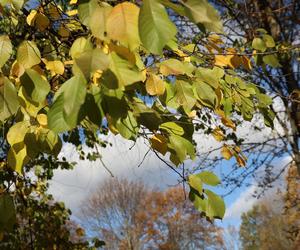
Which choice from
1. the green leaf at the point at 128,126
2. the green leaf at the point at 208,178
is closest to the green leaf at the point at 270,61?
the green leaf at the point at 208,178

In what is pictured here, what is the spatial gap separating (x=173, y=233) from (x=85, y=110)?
4455 cm

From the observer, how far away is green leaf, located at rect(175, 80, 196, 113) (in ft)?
5.49

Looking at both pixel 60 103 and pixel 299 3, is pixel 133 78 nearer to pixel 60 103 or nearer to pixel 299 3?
pixel 60 103

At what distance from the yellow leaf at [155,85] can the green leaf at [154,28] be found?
57 centimetres

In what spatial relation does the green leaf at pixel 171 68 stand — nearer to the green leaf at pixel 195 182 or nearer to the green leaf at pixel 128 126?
the green leaf at pixel 128 126

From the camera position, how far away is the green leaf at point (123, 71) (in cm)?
108

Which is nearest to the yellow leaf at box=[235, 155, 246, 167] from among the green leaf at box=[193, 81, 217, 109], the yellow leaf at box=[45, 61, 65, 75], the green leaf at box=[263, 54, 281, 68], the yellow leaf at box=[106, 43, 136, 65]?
the green leaf at box=[263, 54, 281, 68]

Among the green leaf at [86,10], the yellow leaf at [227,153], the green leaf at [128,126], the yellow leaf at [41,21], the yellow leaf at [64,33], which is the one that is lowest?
the green leaf at [128,126]

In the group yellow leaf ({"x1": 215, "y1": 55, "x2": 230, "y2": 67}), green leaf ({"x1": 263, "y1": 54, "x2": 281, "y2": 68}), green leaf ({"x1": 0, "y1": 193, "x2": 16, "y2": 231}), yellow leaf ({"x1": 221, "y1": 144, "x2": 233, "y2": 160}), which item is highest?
green leaf ({"x1": 263, "y1": 54, "x2": 281, "y2": 68})

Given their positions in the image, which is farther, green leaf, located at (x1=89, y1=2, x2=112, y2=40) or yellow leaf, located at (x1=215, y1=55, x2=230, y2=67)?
yellow leaf, located at (x1=215, y1=55, x2=230, y2=67)

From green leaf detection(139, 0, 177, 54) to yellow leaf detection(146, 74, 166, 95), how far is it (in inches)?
22.6

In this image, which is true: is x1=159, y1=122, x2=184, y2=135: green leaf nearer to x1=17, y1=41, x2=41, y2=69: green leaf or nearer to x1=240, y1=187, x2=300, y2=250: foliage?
x1=17, y1=41, x2=41, y2=69: green leaf

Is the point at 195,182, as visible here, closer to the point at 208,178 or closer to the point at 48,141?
the point at 208,178

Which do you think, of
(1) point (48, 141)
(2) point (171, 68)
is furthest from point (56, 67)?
(2) point (171, 68)
